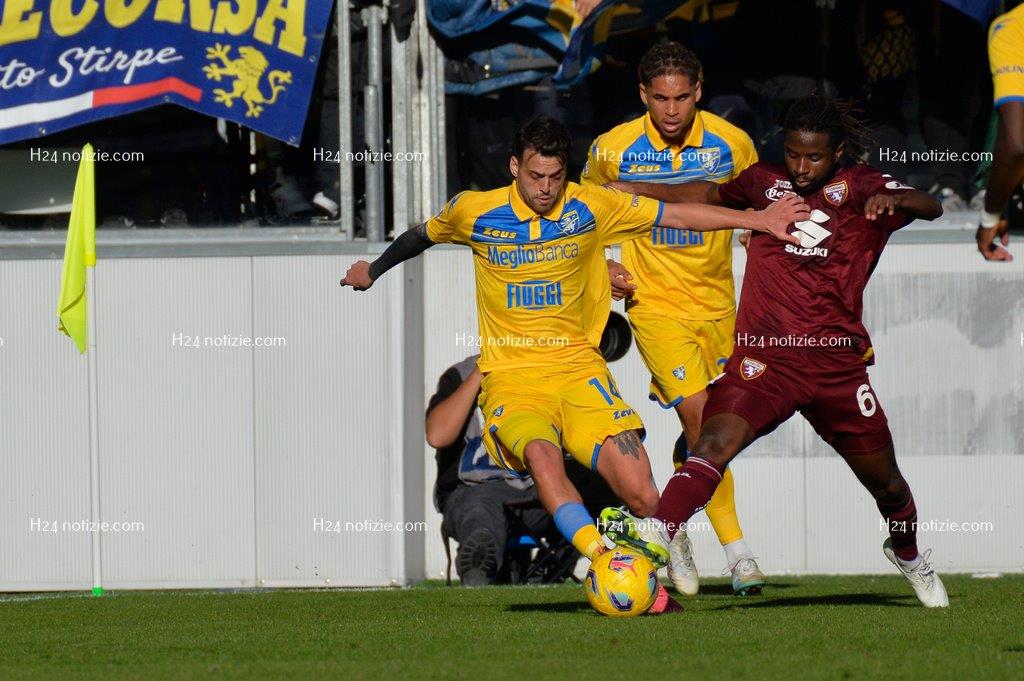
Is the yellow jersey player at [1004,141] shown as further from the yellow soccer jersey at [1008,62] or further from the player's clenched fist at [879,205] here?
the player's clenched fist at [879,205]

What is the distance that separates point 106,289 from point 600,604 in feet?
21.2

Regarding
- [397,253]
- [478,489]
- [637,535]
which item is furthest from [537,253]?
[478,489]

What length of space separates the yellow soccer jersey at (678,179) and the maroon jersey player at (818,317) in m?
1.45

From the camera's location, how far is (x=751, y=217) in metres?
6.94

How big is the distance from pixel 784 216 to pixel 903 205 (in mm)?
508

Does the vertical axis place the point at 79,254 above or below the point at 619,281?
above

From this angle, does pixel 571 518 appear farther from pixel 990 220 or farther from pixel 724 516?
pixel 990 220

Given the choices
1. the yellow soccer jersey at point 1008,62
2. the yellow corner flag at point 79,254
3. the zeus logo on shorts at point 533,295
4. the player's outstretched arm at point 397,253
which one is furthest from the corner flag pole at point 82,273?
the yellow soccer jersey at point 1008,62

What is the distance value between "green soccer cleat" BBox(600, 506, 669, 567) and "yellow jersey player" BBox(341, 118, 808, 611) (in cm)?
59

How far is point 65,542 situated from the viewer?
12039 millimetres

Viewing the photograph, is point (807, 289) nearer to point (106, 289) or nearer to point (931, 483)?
point (931, 483)

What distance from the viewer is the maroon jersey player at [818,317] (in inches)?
270

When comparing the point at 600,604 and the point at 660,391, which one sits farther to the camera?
the point at 660,391

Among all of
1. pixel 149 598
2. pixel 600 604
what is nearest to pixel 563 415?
pixel 600 604
